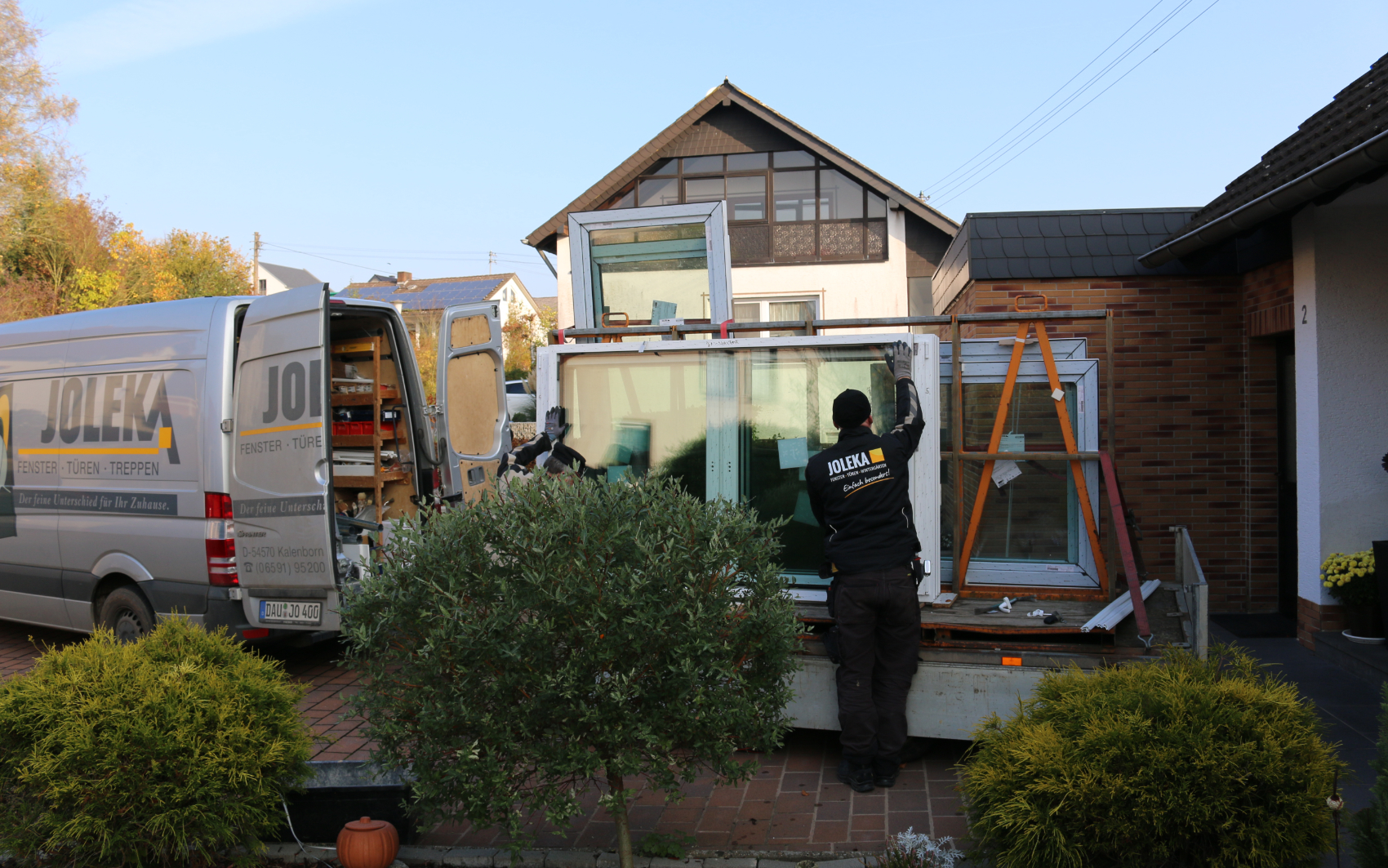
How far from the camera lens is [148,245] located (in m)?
33.1

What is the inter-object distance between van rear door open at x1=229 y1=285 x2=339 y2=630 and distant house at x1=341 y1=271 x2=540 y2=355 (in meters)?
31.5

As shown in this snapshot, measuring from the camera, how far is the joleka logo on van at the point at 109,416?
6609 millimetres

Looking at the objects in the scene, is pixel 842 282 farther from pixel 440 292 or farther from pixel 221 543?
pixel 440 292

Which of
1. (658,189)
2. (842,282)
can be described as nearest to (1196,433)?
(842,282)

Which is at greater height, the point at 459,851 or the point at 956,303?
the point at 956,303

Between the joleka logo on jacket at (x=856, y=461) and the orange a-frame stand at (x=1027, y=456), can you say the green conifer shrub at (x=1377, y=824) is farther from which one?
the orange a-frame stand at (x=1027, y=456)

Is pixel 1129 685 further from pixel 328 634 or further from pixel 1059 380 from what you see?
pixel 328 634

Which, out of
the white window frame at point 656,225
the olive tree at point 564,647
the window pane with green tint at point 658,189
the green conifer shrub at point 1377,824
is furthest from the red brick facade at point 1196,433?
the window pane with green tint at point 658,189

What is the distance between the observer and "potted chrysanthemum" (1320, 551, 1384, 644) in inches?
246

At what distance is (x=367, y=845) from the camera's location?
145 inches

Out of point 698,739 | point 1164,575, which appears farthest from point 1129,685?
point 1164,575

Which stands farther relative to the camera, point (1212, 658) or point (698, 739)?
point (1212, 658)

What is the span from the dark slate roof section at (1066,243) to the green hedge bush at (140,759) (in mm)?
6305

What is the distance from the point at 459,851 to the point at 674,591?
1.62 metres
